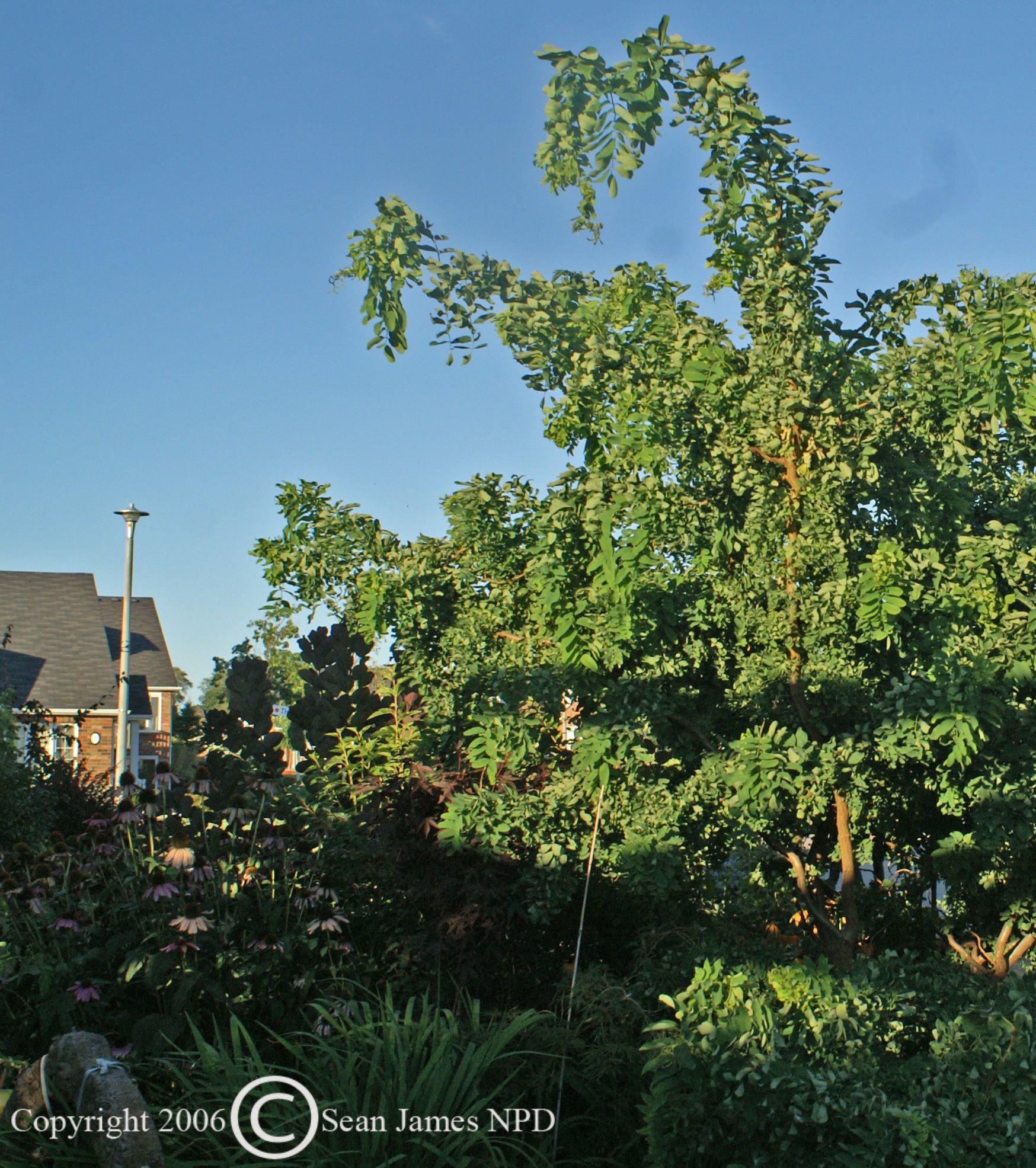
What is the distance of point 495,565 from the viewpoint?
5.75 m

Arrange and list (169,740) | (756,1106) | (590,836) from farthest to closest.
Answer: (169,740) < (590,836) < (756,1106)

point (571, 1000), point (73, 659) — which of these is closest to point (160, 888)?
point (571, 1000)

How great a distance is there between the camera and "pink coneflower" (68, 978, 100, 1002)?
4.64 m

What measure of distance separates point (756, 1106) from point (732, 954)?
1394 mm

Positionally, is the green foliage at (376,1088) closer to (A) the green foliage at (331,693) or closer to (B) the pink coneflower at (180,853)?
(B) the pink coneflower at (180,853)

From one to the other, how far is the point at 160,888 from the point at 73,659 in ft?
82.8

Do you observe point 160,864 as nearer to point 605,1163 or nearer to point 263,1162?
point 263,1162

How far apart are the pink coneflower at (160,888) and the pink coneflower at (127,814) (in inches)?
14.9

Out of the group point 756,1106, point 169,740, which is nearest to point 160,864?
point 756,1106

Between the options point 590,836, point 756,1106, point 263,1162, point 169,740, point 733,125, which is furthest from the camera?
point 169,740

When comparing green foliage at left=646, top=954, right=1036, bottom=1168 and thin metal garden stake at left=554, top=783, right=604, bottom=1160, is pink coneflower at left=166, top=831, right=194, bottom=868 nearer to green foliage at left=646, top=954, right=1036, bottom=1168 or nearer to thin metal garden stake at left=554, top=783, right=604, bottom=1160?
thin metal garden stake at left=554, top=783, right=604, bottom=1160

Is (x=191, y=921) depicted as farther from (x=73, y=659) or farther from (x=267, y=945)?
(x=73, y=659)

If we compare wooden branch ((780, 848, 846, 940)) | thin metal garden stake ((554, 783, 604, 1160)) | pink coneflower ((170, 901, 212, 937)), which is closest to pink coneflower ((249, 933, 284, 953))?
pink coneflower ((170, 901, 212, 937))

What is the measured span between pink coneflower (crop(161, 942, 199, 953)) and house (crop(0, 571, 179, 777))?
21262 mm
